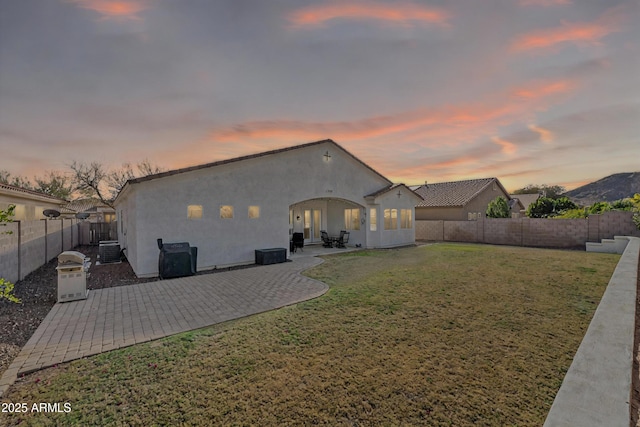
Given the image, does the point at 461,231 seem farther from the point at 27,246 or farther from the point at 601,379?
the point at 27,246

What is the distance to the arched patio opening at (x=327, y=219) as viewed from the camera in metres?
17.5

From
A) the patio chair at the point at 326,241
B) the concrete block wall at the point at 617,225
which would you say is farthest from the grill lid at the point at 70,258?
the concrete block wall at the point at 617,225

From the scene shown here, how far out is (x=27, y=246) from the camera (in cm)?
944

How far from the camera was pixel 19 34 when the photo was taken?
811cm

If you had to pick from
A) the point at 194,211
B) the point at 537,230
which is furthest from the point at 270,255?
the point at 537,230

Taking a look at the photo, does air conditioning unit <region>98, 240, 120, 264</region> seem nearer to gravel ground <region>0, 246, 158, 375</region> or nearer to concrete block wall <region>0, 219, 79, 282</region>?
gravel ground <region>0, 246, 158, 375</region>

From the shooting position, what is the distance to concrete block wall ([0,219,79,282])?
7762 mm

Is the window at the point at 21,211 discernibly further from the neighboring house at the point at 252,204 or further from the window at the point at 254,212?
the window at the point at 254,212

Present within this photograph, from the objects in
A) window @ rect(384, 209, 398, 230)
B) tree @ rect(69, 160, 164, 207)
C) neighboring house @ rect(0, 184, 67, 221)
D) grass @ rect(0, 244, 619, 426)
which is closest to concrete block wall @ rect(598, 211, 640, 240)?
window @ rect(384, 209, 398, 230)

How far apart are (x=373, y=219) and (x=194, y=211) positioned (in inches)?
420

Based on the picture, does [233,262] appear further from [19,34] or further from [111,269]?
[19,34]

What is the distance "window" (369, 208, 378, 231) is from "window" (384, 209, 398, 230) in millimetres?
703

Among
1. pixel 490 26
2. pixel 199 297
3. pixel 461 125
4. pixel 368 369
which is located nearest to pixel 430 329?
pixel 368 369

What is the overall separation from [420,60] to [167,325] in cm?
1219
